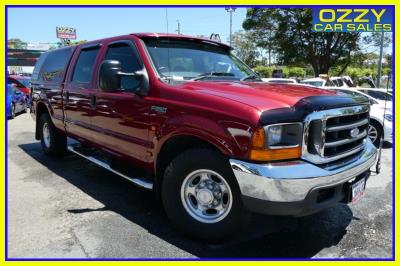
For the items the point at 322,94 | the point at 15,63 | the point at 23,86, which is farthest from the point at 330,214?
the point at 15,63

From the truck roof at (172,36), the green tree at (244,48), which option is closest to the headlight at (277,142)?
the truck roof at (172,36)

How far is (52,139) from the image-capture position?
21.9 feet

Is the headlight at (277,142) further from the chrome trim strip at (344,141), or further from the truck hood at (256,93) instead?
the chrome trim strip at (344,141)

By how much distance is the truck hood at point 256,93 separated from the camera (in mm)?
3031

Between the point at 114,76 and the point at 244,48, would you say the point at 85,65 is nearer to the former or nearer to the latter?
the point at 114,76

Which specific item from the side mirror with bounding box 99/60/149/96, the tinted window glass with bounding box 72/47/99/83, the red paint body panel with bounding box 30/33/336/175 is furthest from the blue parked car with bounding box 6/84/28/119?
the side mirror with bounding box 99/60/149/96

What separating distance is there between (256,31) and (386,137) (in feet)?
71.7

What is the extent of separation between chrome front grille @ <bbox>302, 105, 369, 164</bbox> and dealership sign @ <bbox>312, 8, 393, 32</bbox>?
17227 mm

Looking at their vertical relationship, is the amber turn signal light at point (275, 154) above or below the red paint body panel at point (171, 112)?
below

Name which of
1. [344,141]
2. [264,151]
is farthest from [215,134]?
[344,141]

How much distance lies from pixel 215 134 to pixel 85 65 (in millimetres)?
3045

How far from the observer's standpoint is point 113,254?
3270 mm

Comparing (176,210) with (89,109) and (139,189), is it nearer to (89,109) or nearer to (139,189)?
(139,189)

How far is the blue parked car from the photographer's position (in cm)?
1232
